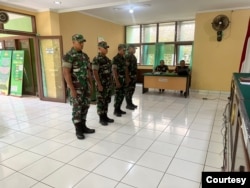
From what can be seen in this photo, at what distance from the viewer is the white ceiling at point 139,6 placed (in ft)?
14.9

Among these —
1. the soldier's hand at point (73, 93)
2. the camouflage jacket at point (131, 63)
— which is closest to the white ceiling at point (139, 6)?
the camouflage jacket at point (131, 63)

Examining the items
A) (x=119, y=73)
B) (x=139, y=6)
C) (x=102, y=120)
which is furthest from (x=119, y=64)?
(x=139, y=6)

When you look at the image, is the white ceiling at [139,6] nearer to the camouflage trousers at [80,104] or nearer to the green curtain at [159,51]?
the green curtain at [159,51]

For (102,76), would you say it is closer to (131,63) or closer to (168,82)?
(131,63)

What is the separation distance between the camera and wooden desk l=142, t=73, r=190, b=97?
19.1 feet

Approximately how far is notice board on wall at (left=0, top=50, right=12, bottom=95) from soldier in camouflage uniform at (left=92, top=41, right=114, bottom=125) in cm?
464

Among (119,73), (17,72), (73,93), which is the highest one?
(119,73)

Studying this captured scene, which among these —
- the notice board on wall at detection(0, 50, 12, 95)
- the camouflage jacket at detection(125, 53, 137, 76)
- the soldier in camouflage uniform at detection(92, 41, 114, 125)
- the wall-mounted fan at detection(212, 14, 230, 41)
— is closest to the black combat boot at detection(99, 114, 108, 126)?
the soldier in camouflage uniform at detection(92, 41, 114, 125)

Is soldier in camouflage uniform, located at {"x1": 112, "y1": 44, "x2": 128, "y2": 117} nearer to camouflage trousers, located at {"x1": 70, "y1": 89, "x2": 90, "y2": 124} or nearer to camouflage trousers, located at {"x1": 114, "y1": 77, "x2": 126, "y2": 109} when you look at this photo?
camouflage trousers, located at {"x1": 114, "y1": 77, "x2": 126, "y2": 109}

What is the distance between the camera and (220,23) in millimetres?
5684

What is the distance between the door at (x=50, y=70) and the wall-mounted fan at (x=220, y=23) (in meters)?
4.86

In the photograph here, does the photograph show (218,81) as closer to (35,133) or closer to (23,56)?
(35,133)

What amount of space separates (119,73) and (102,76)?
62 cm

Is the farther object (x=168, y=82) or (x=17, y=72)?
(x=17, y=72)
